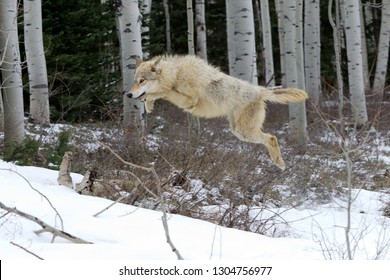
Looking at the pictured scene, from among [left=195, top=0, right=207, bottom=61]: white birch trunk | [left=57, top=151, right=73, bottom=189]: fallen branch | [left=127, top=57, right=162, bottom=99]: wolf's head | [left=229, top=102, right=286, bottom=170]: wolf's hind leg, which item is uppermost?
[left=195, top=0, right=207, bottom=61]: white birch trunk

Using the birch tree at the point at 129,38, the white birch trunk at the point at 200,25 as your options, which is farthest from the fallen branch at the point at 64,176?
the white birch trunk at the point at 200,25

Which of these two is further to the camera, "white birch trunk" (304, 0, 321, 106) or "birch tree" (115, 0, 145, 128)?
"white birch trunk" (304, 0, 321, 106)

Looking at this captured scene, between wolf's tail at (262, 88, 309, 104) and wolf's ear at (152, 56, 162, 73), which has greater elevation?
wolf's ear at (152, 56, 162, 73)

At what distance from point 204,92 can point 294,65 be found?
633 cm

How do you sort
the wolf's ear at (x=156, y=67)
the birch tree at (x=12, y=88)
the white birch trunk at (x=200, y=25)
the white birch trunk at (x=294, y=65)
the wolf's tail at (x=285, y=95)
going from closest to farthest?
the wolf's ear at (x=156, y=67) → the wolf's tail at (x=285, y=95) → the birch tree at (x=12, y=88) → the white birch trunk at (x=294, y=65) → the white birch trunk at (x=200, y=25)

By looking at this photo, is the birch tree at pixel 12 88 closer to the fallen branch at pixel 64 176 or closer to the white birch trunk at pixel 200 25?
the fallen branch at pixel 64 176

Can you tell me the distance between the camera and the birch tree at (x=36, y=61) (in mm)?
11742

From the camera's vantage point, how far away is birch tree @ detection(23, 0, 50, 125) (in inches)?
462

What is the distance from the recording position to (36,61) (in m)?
11.9

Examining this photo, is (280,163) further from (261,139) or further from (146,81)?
(146,81)

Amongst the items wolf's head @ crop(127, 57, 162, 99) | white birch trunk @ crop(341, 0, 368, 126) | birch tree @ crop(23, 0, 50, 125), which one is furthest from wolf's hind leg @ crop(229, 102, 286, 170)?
white birch trunk @ crop(341, 0, 368, 126)

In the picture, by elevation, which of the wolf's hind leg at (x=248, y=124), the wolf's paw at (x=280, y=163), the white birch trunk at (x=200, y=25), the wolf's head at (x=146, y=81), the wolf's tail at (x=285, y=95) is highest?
the white birch trunk at (x=200, y=25)

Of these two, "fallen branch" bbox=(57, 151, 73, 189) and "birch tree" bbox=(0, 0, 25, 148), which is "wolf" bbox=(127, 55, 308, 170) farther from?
"birch tree" bbox=(0, 0, 25, 148)

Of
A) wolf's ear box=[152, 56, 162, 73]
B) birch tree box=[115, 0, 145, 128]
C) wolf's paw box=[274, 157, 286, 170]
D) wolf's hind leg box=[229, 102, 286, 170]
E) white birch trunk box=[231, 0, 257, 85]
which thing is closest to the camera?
wolf's ear box=[152, 56, 162, 73]
